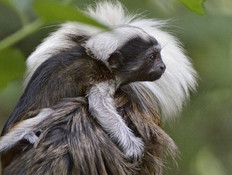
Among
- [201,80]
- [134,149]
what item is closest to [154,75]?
[134,149]

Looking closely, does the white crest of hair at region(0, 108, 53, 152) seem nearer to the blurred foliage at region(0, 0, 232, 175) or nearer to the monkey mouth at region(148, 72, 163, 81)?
the blurred foliage at region(0, 0, 232, 175)

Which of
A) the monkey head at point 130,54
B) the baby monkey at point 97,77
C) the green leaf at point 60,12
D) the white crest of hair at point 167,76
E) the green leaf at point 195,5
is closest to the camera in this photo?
the green leaf at point 60,12

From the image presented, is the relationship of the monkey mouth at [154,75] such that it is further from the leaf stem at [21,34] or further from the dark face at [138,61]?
the leaf stem at [21,34]

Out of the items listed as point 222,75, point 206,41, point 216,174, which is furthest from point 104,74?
point 216,174

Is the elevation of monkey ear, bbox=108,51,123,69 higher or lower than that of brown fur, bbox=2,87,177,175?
higher

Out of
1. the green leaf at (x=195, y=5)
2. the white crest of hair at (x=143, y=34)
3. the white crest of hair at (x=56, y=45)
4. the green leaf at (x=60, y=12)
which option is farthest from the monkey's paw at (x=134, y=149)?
the green leaf at (x=60, y=12)

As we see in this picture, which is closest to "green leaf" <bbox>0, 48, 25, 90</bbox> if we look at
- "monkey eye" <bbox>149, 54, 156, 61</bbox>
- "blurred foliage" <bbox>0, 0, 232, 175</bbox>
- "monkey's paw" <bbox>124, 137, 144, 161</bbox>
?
"blurred foliage" <bbox>0, 0, 232, 175</bbox>

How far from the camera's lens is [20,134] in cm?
233

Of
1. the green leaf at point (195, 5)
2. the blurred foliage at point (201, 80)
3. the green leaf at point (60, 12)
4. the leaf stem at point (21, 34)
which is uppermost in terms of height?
the green leaf at point (60, 12)

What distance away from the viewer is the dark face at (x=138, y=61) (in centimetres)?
276

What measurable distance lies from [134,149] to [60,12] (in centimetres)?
203

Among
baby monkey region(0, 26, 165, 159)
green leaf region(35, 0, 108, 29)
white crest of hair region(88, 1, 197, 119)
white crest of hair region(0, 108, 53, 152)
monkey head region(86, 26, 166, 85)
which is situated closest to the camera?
green leaf region(35, 0, 108, 29)

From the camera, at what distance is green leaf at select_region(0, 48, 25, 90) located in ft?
1.82

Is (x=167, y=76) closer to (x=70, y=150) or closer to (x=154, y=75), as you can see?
(x=154, y=75)
